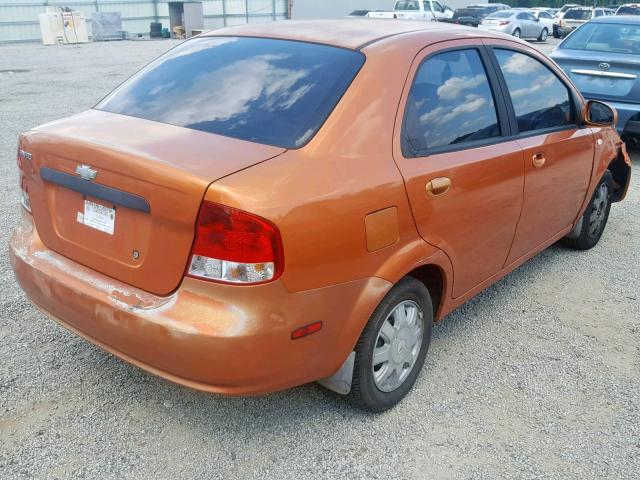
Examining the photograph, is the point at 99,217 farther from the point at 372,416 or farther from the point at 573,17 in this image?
the point at 573,17

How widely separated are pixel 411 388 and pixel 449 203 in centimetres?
94

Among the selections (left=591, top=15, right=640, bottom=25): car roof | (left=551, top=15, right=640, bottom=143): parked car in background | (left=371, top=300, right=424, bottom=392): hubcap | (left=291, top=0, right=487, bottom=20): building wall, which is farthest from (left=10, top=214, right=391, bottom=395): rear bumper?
(left=291, top=0, right=487, bottom=20): building wall

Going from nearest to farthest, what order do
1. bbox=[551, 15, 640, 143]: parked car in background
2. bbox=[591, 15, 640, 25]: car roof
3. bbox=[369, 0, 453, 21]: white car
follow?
bbox=[551, 15, 640, 143]: parked car in background
bbox=[591, 15, 640, 25]: car roof
bbox=[369, 0, 453, 21]: white car

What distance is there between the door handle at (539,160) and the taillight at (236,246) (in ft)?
6.71

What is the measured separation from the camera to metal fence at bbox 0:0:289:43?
28.4m

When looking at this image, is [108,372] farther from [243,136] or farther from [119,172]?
[243,136]

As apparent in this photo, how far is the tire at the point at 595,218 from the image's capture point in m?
4.89

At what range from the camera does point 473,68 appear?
3.36 metres

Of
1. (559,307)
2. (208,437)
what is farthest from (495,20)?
(208,437)

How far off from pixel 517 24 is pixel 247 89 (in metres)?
30.8

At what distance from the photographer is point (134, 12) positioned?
32.8m

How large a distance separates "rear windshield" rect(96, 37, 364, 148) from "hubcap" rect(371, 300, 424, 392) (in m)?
0.94

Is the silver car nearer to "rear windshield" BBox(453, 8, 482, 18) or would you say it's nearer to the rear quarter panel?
"rear windshield" BBox(453, 8, 482, 18)

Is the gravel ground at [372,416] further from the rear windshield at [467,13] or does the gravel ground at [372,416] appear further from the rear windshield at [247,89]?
the rear windshield at [467,13]
